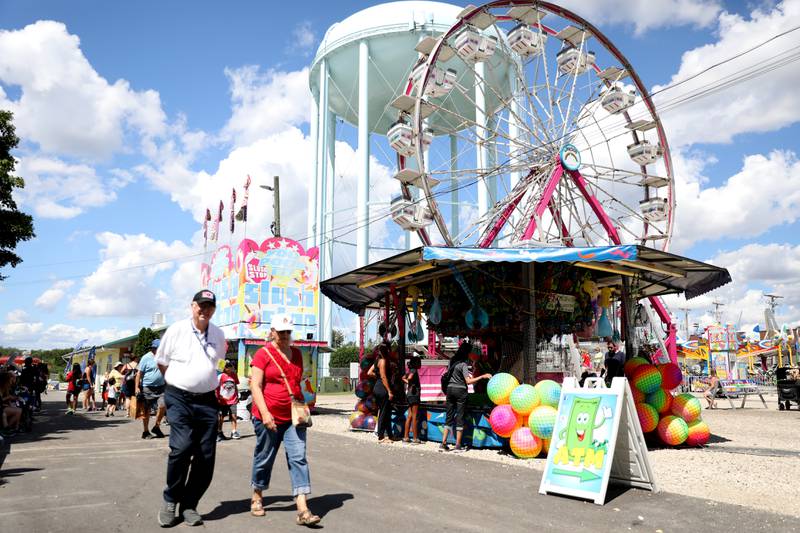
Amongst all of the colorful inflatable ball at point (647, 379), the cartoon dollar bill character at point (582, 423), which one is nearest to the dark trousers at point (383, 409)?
the colorful inflatable ball at point (647, 379)

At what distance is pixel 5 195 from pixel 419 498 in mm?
13039

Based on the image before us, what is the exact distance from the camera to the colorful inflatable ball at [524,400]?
9109mm

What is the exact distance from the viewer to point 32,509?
5.43 meters

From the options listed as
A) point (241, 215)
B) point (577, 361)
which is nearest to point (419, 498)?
point (577, 361)

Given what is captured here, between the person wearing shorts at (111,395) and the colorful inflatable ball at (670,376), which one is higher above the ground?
the colorful inflatable ball at (670,376)

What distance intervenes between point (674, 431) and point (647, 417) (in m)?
0.49

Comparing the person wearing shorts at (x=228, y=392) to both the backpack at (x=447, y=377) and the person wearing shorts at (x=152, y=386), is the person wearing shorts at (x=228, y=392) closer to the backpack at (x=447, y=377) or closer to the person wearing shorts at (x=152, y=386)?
the person wearing shorts at (x=152, y=386)

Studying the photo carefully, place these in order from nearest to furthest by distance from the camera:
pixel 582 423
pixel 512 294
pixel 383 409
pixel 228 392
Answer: pixel 582 423, pixel 383 409, pixel 228 392, pixel 512 294

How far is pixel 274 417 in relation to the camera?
5.18 meters

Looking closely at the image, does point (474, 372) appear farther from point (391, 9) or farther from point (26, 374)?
point (391, 9)

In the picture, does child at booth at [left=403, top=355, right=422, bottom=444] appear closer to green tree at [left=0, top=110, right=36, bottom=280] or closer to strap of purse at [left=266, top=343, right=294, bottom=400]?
strap of purse at [left=266, top=343, right=294, bottom=400]

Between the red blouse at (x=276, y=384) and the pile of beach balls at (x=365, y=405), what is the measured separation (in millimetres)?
7666

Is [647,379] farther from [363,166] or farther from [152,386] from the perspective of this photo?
[363,166]

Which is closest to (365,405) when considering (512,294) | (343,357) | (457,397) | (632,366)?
(457,397)
